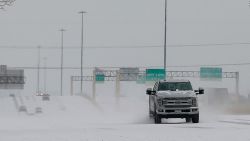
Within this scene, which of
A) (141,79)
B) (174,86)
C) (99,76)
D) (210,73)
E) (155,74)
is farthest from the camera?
(141,79)

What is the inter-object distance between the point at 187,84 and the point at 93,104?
194 feet

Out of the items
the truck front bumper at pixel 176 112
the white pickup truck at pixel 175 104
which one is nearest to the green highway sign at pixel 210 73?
the white pickup truck at pixel 175 104

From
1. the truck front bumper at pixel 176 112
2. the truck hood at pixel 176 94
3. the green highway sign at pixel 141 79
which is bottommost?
the green highway sign at pixel 141 79

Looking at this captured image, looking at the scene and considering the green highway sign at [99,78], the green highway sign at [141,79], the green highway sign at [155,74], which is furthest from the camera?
the green highway sign at [141,79]

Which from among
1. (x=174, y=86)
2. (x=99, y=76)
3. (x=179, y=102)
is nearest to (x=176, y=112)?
(x=179, y=102)

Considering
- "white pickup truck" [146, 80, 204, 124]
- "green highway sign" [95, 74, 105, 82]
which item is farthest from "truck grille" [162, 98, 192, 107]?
"green highway sign" [95, 74, 105, 82]

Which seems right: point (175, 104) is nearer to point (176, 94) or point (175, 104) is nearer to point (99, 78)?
point (176, 94)

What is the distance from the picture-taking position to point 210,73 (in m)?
84.9

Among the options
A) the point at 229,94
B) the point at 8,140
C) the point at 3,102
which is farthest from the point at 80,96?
the point at 8,140

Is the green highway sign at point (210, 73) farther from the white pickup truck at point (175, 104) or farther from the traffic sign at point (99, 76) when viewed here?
the white pickup truck at point (175, 104)

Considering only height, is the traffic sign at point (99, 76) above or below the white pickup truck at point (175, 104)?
below

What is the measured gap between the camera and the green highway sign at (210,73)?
84.6 metres

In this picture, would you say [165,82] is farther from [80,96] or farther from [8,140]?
[80,96]

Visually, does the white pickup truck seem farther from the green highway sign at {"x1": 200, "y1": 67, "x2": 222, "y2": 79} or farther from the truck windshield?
the green highway sign at {"x1": 200, "y1": 67, "x2": 222, "y2": 79}
